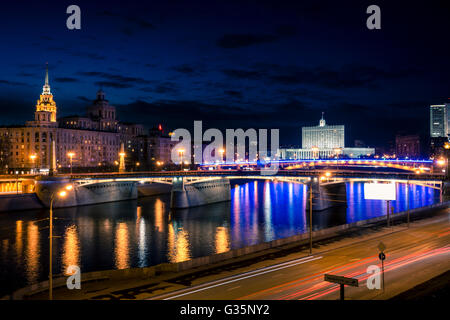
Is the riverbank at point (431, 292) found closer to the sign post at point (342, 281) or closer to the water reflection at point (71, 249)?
the sign post at point (342, 281)

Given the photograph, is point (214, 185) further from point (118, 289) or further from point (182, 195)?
point (118, 289)

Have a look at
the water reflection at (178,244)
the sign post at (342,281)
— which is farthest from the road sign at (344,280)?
the water reflection at (178,244)

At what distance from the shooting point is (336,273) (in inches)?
1077

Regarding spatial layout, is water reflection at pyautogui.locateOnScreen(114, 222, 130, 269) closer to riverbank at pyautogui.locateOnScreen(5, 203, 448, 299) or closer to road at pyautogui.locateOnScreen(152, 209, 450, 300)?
riverbank at pyautogui.locateOnScreen(5, 203, 448, 299)

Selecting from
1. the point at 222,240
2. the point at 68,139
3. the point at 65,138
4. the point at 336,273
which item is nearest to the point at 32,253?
the point at 222,240

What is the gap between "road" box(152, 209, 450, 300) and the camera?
2350 centimetres

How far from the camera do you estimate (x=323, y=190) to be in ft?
263

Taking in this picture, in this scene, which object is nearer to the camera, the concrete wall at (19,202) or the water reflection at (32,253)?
the water reflection at (32,253)

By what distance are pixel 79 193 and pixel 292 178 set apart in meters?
41.5

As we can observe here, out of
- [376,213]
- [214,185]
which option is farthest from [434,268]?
[214,185]

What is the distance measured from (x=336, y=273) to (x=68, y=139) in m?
126

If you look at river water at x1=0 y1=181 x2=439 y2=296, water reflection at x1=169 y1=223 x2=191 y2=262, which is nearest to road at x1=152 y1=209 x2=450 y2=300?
water reflection at x1=169 y1=223 x2=191 y2=262

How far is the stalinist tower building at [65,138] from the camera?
12825 cm
